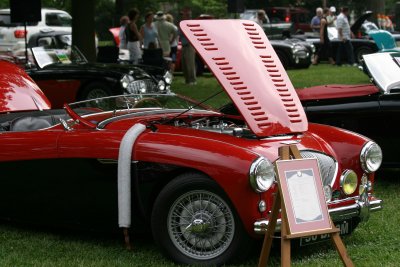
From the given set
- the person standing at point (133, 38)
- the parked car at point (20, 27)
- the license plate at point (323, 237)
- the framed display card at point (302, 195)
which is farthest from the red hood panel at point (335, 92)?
the parked car at point (20, 27)

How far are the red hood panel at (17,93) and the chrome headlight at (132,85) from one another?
5.29 meters

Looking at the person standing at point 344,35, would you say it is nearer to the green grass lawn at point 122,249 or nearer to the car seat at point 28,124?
the green grass lawn at point 122,249

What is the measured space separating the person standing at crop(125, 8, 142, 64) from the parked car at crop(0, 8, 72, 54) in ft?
15.6

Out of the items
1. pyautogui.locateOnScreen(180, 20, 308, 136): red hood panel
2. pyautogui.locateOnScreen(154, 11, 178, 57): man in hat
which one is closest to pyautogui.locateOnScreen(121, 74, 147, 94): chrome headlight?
pyautogui.locateOnScreen(154, 11, 178, 57): man in hat

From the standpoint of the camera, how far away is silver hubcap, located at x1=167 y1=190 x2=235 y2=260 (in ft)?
17.7

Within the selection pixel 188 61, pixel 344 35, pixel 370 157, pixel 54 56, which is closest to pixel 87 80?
pixel 54 56

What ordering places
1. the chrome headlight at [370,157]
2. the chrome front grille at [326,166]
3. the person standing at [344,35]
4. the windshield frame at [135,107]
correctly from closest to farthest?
the chrome front grille at [326,166], the chrome headlight at [370,157], the windshield frame at [135,107], the person standing at [344,35]

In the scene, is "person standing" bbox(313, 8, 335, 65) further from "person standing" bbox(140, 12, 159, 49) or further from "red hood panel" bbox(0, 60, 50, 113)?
"red hood panel" bbox(0, 60, 50, 113)

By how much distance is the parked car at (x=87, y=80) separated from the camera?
13.7 m

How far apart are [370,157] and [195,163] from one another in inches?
58.2

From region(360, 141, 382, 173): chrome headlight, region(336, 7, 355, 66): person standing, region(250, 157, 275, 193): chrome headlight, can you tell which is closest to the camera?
region(250, 157, 275, 193): chrome headlight

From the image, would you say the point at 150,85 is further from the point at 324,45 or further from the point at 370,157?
the point at 324,45

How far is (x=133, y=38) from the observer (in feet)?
64.2

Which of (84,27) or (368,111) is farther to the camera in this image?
(84,27)
